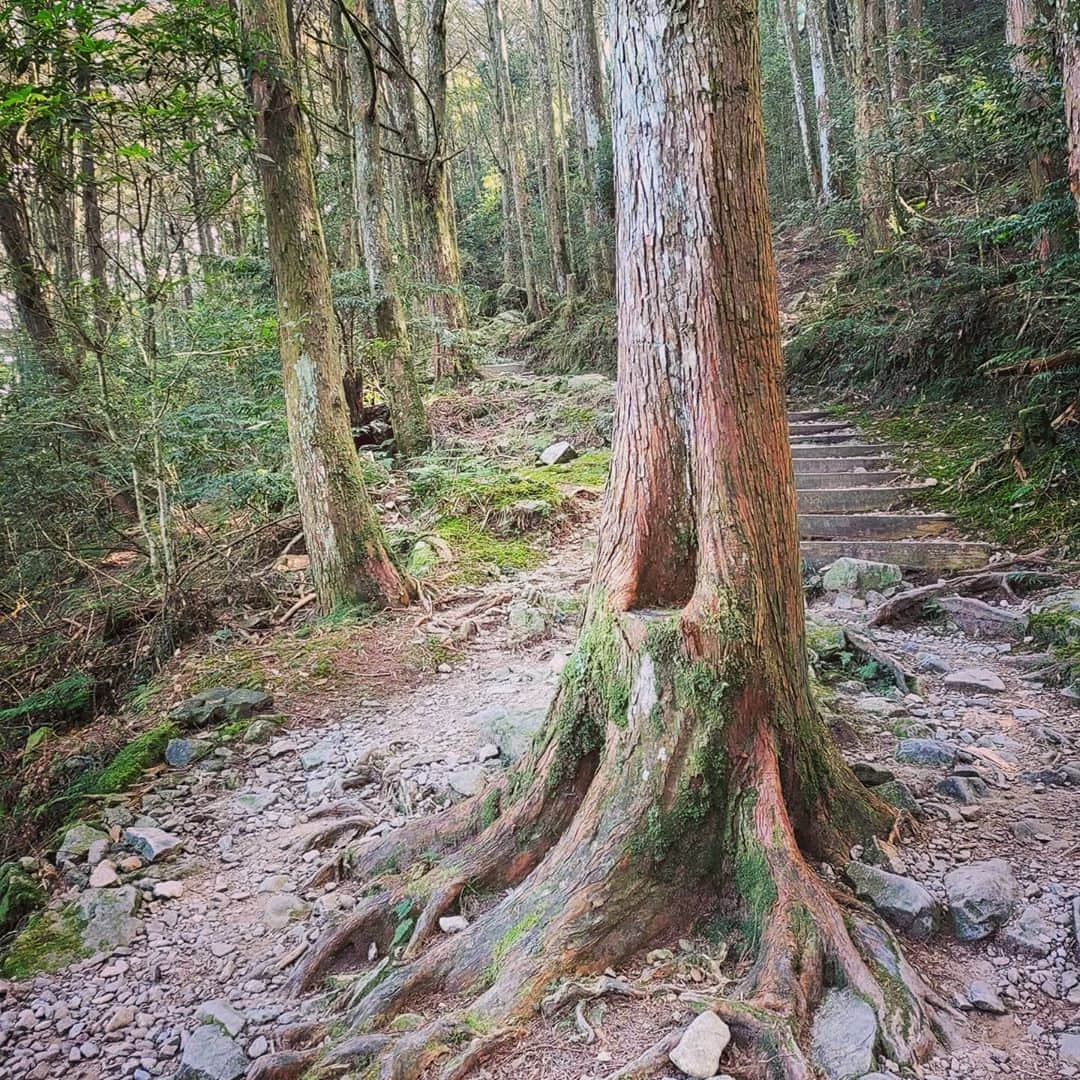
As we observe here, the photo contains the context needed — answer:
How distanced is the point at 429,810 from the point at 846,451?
22.1ft

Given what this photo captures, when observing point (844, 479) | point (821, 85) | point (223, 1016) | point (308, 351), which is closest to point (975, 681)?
point (844, 479)

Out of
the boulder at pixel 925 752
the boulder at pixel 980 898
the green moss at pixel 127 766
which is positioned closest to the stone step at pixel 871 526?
the boulder at pixel 925 752

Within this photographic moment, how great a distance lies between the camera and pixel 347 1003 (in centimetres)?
261

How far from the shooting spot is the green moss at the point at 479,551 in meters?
7.79

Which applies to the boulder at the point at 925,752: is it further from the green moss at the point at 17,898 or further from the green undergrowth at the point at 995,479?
the green moss at the point at 17,898

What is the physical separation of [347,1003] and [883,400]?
9.83 metres

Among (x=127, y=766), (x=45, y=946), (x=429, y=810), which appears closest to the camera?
(x=45, y=946)

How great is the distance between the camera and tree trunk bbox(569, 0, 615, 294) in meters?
17.0

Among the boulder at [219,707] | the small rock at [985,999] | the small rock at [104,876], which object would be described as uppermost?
the boulder at [219,707]

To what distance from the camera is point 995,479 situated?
695cm

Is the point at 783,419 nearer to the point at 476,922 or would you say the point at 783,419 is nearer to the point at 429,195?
the point at 476,922

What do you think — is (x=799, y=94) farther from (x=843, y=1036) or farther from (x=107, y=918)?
(x=107, y=918)

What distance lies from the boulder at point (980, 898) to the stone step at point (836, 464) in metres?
5.90

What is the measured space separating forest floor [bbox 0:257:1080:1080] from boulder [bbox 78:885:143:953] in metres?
0.03
